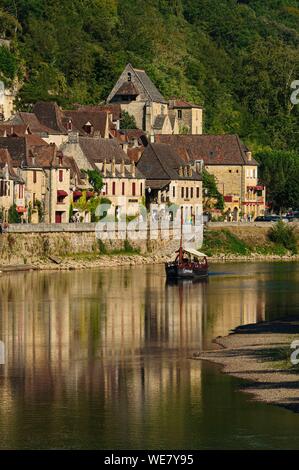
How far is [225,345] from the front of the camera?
228 feet

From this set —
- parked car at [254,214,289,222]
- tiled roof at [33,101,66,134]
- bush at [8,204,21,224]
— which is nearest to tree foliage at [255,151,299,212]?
parked car at [254,214,289,222]

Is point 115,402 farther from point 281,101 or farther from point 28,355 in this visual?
point 281,101

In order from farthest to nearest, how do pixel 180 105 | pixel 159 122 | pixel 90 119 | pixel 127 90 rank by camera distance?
pixel 180 105
pixel 127 90
pixel 159 122
pixel 90 119

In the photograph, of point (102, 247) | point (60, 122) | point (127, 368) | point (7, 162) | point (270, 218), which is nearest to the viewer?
point (127, 368)

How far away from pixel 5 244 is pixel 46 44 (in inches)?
2442

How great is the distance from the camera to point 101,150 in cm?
12756

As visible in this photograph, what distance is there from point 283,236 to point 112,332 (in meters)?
57.3

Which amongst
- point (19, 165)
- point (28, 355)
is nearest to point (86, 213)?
point (19, 165)

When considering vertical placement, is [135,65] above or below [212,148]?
above

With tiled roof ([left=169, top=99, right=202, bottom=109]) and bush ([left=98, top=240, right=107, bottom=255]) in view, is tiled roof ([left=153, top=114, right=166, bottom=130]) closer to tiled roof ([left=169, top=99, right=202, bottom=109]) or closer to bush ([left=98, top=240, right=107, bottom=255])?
tiled roof ([left=169, top=99, right=202, bottom=109])

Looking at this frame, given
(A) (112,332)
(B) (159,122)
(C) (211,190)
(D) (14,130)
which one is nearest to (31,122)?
(D) (14,130)

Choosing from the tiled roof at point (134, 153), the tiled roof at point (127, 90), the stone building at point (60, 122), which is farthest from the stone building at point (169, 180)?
the tiled roof at point (127, 90)

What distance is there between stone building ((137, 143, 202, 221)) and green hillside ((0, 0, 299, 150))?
1833 cm

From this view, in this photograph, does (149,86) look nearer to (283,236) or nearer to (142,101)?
(142,101)
